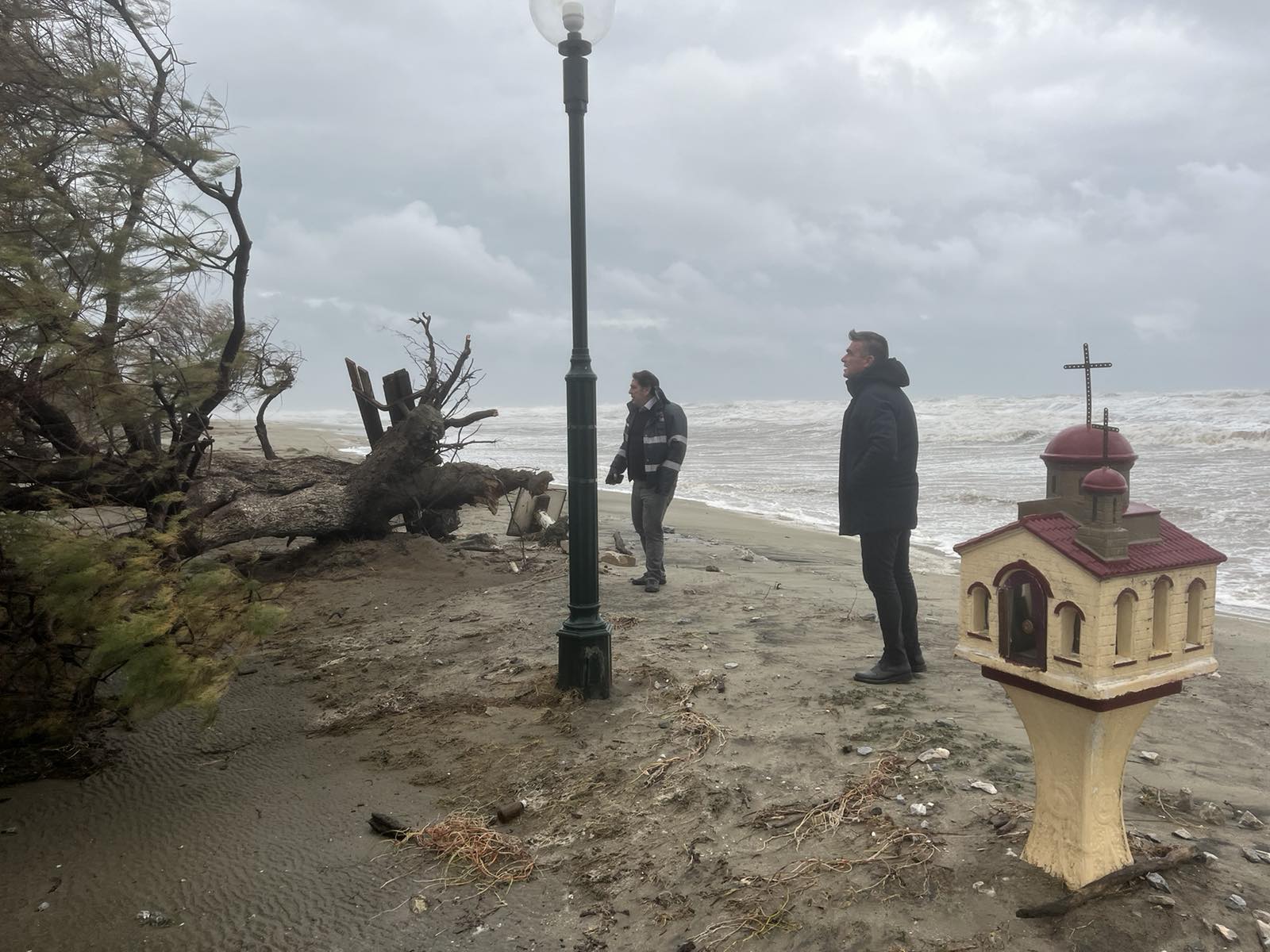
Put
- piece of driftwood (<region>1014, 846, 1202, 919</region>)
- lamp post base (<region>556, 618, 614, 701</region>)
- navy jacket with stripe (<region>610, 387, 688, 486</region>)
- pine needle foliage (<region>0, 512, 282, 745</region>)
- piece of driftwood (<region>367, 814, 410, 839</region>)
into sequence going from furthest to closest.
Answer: navy jacket with stripe (<region>610, 387, 688, 486</region>) → lamp post base (<region>556, 618, 614, 701</region>) → pine needle foliage (<region>0, 512, 282, 745</region>) → piece of driftwood (<region>367, 814, 410, 839</region>) → piece of driftwood (<region>1014, 846, 1202, 919</region>)

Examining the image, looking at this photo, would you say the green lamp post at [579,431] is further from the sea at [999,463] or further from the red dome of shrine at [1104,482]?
the sea at [999,463]

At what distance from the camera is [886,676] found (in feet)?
16.1

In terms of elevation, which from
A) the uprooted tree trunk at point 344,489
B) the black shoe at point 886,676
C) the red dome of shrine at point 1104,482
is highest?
the red dome of shrine at point 1104,482

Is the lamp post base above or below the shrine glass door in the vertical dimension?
below

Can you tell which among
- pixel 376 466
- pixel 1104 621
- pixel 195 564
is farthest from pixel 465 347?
pixel 1104 621

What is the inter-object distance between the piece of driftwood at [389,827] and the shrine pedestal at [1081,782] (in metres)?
2.43

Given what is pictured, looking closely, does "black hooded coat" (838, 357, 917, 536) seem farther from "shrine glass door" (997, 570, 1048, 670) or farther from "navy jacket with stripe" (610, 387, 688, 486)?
"navy jacket with stripe" (610, 387, 688, 486)

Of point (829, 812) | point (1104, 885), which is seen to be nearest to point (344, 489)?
point (829, 812)

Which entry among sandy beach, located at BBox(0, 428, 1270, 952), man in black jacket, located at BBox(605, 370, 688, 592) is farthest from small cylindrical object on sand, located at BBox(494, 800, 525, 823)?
man in black jacket, located at BBox(605, 370, 688, 592)

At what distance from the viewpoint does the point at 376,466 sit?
28.9ft

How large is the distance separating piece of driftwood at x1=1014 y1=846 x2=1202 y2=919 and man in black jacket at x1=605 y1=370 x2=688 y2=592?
17.2ft

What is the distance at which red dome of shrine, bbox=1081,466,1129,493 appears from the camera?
94.6 inches

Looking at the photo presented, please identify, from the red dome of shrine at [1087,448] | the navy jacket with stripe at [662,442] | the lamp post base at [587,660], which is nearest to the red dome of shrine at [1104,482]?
the red dome of shrine at [1087,448]

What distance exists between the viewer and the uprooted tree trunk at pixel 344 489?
8.14 m
